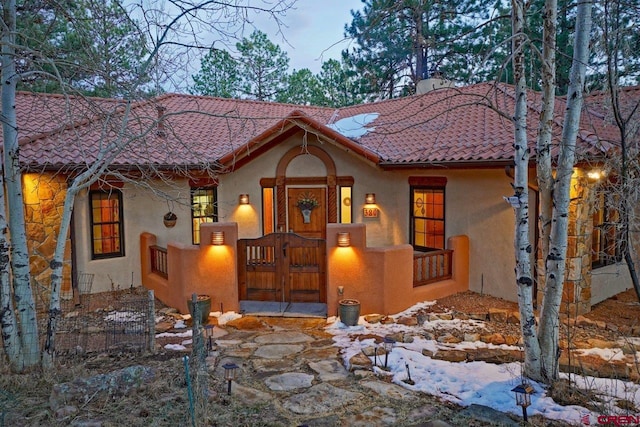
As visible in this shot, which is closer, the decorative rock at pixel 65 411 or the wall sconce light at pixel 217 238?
the decorative rock at pixel 65 411

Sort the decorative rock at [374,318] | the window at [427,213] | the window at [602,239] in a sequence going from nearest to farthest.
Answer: the decorative rock at [374,318]
the window at [602,239]
the window at [427,213]

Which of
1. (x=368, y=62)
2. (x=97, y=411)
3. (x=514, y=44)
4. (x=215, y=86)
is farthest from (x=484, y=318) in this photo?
(x=215, y=86)

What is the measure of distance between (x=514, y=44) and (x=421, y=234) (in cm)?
629

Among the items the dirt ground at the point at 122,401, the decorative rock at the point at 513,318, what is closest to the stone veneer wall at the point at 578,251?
the decorative rock at the point at 513,318

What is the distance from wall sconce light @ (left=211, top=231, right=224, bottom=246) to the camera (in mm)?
8734

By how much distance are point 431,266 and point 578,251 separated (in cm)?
272

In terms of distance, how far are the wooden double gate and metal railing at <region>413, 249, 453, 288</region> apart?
1.93 meters

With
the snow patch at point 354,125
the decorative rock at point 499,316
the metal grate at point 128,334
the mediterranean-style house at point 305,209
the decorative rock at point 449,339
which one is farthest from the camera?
the snow patch at point 354,125

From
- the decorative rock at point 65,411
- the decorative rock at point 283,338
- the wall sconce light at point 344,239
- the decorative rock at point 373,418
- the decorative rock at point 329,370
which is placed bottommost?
the decorative rock at point 283,338

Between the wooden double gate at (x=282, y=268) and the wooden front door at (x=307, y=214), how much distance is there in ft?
9.04

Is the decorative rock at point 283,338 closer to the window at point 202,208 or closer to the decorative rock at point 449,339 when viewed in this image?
the decorative rock at point 449,339

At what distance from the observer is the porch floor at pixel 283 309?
8.65 m

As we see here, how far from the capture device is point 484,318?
8281 mm

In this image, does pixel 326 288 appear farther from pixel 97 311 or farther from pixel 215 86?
pixel 215 86
